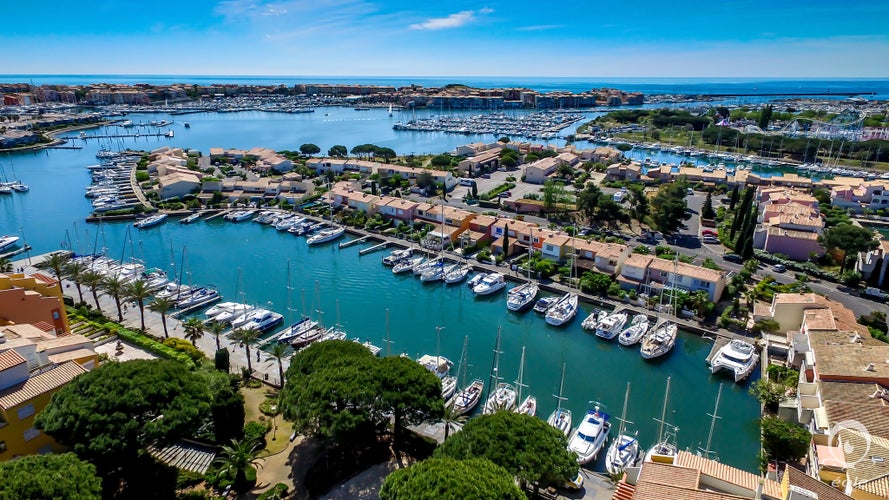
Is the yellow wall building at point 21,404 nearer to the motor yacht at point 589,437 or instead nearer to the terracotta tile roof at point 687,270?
the motor yacht at point 589,437

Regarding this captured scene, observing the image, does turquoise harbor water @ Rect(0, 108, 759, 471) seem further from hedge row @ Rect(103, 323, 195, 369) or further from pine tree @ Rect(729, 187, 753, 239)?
pine tree @ Rect(729, 187, 753, 239)

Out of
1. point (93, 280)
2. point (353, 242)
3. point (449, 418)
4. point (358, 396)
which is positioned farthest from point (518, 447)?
point (353, 242)

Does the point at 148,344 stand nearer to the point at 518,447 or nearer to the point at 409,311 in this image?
the point at 409,311

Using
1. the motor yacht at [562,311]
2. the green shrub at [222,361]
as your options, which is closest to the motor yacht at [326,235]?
the motor yacht at [562,311]

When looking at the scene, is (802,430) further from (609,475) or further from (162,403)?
(162,403)

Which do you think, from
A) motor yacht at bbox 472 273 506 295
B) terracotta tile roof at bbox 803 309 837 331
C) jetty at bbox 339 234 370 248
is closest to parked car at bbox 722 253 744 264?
terracotta tile roof at bbox 803 309 837 331

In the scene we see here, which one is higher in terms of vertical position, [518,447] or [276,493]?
[518,447]
